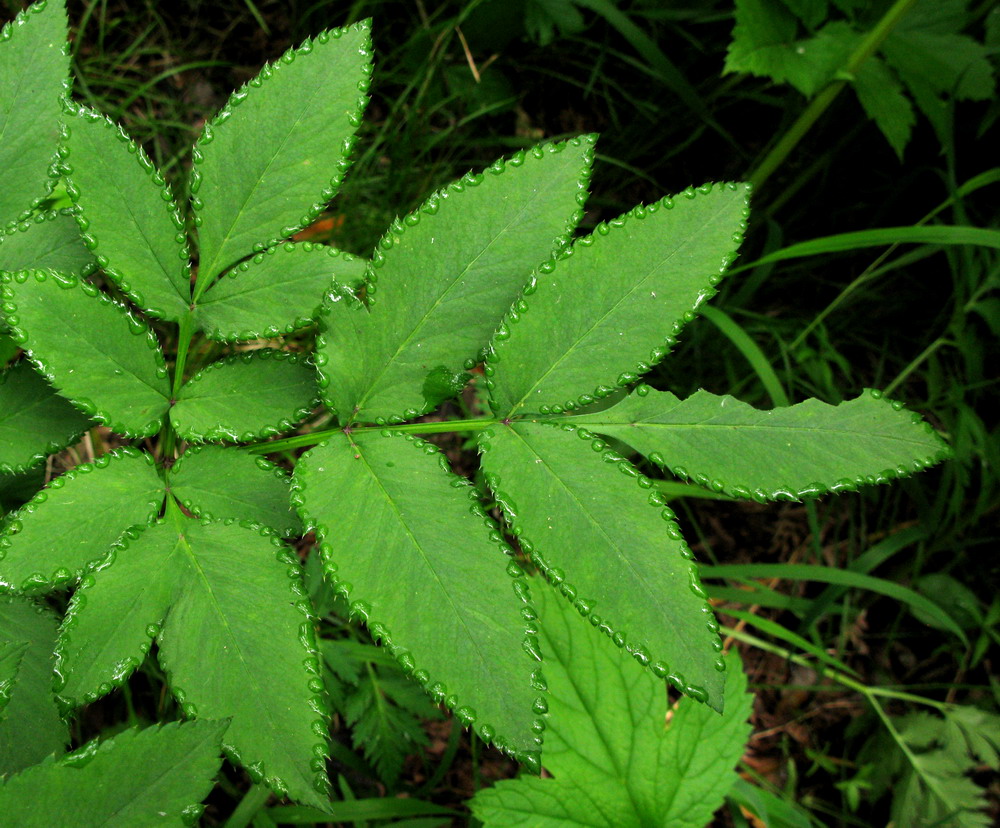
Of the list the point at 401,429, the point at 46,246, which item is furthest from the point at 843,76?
the point at 46,246

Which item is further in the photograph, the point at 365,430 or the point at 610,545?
the point at 365,430

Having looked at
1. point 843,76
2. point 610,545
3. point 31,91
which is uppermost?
point 31,91

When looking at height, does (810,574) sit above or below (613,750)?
above

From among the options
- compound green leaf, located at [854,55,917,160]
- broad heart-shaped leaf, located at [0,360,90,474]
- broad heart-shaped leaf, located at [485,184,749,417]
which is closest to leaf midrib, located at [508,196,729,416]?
broad heart-shaped leaf, located at [485,184,749,417]

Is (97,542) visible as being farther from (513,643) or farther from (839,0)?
(839,0)

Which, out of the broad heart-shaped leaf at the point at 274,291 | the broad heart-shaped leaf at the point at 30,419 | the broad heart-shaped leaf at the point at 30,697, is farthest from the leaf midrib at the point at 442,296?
the broad heart-shaped leaf at the point at 30,697

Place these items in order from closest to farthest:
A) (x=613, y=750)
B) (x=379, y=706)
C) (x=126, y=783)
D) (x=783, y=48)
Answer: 1. (x=126, y=783)
2. (x=613, y=750)
3. (x=379, y=706)
4. (x=783, y=48)

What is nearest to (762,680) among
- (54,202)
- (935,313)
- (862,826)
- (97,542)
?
(862,826)

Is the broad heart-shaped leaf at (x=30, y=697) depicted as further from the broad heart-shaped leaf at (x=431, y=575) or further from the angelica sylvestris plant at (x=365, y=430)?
the broad heart-shaped leaf at (x=431, y=575)

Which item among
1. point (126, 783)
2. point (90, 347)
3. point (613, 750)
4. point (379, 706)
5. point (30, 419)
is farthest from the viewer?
point (379, 706)

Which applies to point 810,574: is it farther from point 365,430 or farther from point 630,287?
point 365,430
